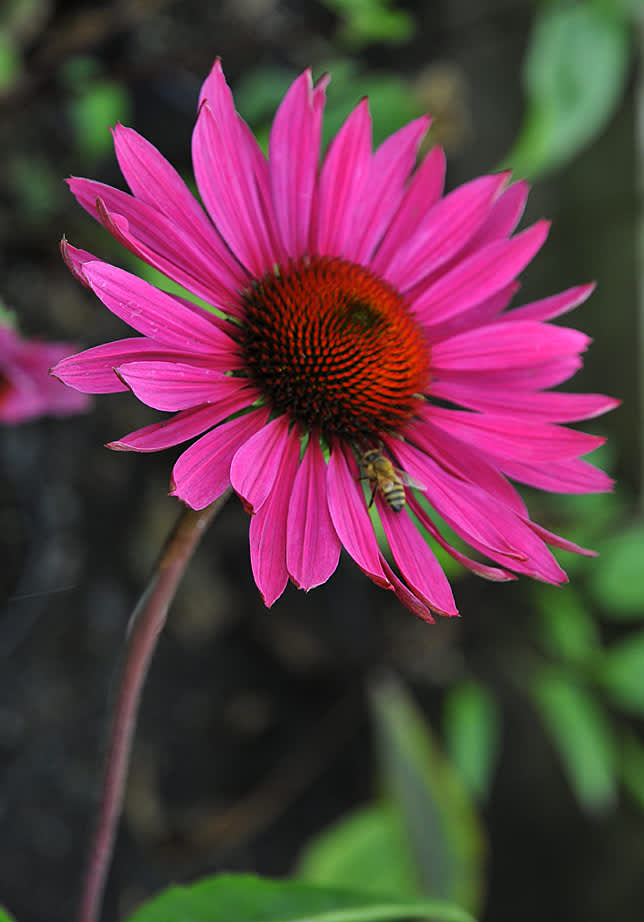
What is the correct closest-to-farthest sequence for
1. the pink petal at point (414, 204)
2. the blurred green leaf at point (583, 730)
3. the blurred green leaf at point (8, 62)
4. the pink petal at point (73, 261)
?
the pink petal at point (73, 261)
the pink petal at point (414, 204)
the blurred green leaf at point (8, 62)
the blurred green leaf at point (583, 730)

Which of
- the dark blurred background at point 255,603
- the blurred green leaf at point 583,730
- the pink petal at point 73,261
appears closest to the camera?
the pink petal at point 73,261

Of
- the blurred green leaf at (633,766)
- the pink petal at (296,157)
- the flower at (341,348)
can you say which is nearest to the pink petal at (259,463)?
the flower at (341,348)

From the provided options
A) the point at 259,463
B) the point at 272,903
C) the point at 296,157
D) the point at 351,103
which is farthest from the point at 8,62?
the point at 272,903

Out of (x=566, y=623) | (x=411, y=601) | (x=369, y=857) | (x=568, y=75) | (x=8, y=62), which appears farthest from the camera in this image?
(x=566, y=623)

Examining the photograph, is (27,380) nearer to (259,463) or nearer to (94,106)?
(259,463)

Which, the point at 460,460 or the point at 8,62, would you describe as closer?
the point at 460,460

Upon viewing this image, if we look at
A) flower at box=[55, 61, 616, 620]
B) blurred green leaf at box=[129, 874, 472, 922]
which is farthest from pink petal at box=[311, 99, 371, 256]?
blurred green leaf at box=[129, 874, 472, 922]

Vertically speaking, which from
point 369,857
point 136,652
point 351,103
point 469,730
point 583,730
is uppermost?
point 351,103

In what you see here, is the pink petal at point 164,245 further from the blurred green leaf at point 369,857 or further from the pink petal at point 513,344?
the blurred green leaf at point 369,857
